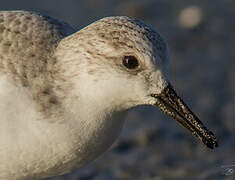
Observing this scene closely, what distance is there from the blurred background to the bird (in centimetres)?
176

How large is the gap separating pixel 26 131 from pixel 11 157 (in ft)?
0.83

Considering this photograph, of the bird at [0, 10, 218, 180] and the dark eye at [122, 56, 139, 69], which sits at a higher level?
the dark eye at [122, 56, 139, 69]

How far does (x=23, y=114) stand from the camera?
423cm

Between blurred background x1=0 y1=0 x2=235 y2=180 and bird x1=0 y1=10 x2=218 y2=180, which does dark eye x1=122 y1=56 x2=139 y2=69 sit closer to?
bird x1=0 y1=10 x2=218 y2=180

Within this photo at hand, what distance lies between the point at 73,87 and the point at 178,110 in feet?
2.56

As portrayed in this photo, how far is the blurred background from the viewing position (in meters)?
Result: 6.34

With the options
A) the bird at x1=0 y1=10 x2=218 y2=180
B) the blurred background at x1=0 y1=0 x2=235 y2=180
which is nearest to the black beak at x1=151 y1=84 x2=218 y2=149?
the bird at x1=0 y1=10 x2=218 y2=180

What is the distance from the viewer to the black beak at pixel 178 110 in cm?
425

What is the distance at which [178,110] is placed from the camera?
4336 millimetres

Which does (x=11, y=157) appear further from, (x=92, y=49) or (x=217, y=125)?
(x=217, y=125)

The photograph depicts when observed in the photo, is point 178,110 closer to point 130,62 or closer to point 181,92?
point 130,62

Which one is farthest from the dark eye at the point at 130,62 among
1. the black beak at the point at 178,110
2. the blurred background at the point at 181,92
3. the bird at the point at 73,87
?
the blurred background at the point at 181,92

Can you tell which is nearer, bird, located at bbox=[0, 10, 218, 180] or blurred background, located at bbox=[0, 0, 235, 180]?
bird, located at bbox=[0, 10, 218, 180]

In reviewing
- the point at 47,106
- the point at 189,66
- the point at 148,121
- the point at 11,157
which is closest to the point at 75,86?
the point at 47,106
